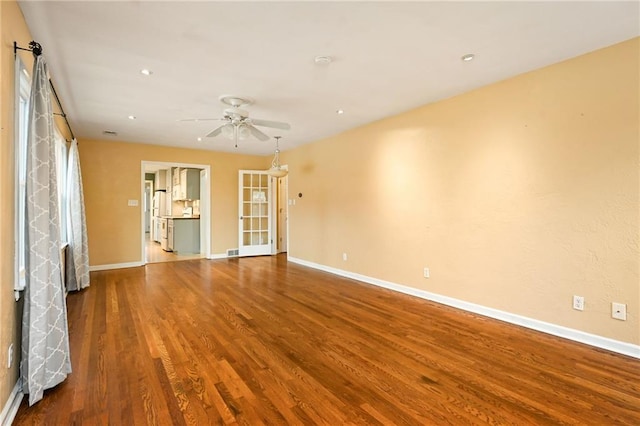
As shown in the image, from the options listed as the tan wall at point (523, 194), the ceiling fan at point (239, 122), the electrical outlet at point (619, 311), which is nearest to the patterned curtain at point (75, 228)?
the ceiling fan at point (239, 122)

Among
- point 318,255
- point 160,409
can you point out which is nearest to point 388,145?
point 318,255

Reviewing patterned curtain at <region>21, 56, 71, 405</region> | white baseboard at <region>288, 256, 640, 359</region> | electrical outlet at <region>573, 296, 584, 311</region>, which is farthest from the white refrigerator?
electrical outlet at <region>573, 296, 584, 311</region>

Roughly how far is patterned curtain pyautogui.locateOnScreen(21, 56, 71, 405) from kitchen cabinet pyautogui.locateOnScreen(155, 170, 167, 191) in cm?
855

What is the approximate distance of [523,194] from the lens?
321cm

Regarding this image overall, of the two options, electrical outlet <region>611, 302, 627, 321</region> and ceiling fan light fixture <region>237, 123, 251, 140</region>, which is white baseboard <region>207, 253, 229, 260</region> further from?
electrical outlet <region>611, 302, 627, 321</region>

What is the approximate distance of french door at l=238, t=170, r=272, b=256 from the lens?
766 cm

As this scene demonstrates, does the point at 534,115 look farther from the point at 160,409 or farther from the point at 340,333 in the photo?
the point at 160,409

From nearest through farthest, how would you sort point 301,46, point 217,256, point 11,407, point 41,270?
point 11,407
point 41,270
point 301,46
point 217,256

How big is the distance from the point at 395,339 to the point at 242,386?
145 centimetres

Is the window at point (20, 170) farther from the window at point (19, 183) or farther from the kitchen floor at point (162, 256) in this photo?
the kitchen floor at point (162, 256)

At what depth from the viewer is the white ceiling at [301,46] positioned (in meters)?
2.17

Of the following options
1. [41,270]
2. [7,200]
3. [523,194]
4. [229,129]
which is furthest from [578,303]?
[7,200]

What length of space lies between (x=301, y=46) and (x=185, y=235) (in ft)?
22.1

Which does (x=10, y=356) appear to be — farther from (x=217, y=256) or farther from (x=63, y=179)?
(x=217, y=256)
